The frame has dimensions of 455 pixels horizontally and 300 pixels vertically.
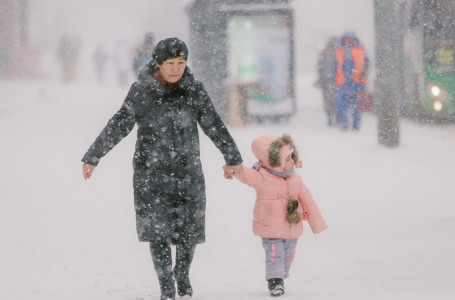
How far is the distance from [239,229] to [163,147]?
→ 268cm

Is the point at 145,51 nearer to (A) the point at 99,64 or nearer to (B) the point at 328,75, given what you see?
(B) the point at 328,75

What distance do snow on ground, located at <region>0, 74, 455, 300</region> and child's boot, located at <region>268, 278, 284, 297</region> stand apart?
2.0 inches

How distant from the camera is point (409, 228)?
23.5 ft

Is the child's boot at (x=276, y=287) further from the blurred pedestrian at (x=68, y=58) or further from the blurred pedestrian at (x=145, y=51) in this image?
the blurred pedestrian at (x=68, y=58)

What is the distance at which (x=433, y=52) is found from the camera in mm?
16156

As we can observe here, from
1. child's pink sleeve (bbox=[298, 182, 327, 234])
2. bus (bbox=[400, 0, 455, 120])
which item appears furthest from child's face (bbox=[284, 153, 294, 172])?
bus (bbox=[400, 0, 455, 120])

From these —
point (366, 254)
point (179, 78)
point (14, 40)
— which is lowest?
point (366, 254)

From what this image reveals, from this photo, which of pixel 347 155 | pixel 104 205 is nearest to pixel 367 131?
pixel 347 155

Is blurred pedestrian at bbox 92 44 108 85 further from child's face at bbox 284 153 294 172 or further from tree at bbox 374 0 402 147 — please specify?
child's face at bbox 284 153 294 172

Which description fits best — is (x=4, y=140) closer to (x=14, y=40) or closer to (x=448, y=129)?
(x=448, y=129)

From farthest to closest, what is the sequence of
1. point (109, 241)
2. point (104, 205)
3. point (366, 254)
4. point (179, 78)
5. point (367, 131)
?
point (367, 131) < point (104, 205) < point (109, 241) < point (366, 254) < point (179, 78)

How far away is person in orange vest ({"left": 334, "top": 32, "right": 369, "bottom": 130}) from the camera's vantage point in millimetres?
15844

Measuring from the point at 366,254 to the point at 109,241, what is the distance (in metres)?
1.98

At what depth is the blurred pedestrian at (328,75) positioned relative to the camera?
17156 millimetres
